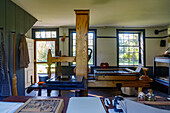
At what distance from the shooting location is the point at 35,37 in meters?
5.85

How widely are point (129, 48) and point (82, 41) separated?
15.3 ft

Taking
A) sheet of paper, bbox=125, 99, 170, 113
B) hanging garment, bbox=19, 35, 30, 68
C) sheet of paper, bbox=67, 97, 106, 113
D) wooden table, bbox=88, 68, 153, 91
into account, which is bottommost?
wooden table, bbox=88, 68, 153, 91

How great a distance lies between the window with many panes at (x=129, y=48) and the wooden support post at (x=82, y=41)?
4383 millimetres

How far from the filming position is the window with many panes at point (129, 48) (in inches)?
236

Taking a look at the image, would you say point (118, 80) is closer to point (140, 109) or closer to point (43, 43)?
point (140, 109)

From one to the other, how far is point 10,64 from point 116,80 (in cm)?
249

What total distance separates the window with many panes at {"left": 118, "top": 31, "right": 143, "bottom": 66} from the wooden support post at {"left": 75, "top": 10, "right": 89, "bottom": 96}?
14.4 feet

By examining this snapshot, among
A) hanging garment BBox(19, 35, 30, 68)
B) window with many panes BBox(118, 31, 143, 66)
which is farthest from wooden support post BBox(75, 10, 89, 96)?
window with many panes BBox(118, 31, 143, 66)

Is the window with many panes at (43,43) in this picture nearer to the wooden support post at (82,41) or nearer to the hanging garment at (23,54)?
the hanging garment at (23,54)

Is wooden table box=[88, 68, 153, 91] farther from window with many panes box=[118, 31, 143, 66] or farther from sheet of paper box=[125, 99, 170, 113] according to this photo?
window with many panes box=[118, 31, 143, 66]

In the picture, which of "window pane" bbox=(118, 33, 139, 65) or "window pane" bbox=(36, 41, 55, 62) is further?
"window pane" bbox=(118, 33, 139, 65)

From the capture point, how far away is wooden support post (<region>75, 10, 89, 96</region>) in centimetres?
184

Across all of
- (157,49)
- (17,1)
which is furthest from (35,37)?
(157,49)

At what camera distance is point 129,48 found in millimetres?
6043
